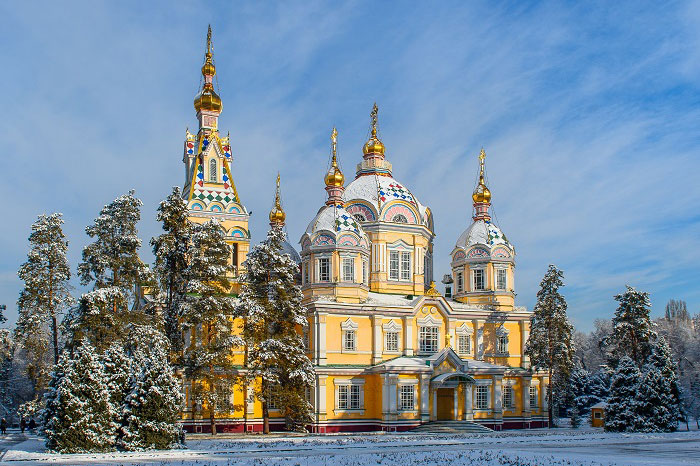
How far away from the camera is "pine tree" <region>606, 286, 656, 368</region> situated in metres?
43.1

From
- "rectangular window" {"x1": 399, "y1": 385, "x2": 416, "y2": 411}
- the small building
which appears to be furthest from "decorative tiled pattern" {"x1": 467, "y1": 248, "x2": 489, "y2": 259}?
the small building

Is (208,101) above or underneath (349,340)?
above

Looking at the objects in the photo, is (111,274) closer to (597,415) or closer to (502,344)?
(502,344)

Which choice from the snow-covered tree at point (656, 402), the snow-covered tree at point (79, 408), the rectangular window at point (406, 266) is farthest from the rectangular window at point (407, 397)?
the snow-covered tree at point (79, 408)

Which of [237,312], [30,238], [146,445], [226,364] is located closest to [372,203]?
[237,312]

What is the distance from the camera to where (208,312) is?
1347 inches

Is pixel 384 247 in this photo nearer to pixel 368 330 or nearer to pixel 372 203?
pixel 372 203

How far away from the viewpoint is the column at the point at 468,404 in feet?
142

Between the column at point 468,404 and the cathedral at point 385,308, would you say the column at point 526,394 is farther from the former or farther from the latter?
the column at point 468,404

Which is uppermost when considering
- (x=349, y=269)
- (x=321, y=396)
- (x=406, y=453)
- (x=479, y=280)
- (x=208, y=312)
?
(x=349, y=269)

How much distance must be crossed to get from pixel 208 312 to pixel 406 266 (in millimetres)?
18053

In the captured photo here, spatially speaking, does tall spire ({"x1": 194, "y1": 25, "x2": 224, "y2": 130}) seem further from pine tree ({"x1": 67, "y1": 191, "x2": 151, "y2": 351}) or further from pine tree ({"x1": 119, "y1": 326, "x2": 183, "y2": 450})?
pine tree ({"x1": 119, "y1": 326, "x2": 183, "y2": 450})

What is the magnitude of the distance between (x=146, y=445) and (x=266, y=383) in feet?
35.8

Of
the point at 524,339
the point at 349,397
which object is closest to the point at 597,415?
the point at 524,339
